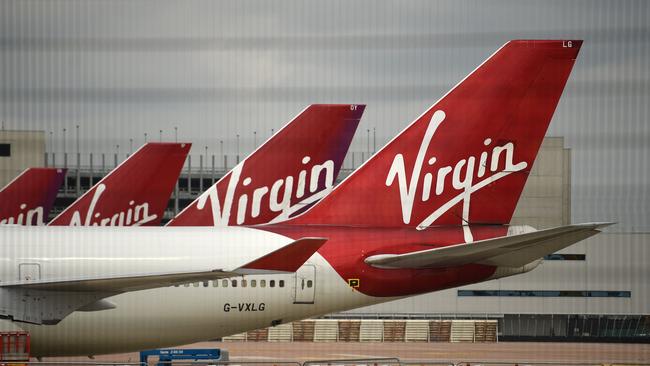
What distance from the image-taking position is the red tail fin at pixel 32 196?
4412cm

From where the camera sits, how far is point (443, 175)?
23438 mm

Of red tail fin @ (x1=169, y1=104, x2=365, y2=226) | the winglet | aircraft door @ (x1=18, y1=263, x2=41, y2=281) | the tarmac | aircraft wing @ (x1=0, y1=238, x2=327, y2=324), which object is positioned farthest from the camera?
the tarmac

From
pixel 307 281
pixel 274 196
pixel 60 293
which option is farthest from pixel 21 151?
pixel 60 293

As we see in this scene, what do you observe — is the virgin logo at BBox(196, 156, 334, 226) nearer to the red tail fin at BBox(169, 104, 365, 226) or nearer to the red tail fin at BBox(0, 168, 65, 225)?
the red tail fin at BBox(169, 104, 365, 226)

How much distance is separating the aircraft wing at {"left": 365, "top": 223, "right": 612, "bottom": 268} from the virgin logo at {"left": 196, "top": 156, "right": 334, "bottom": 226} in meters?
10.6

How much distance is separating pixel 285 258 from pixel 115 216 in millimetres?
21847

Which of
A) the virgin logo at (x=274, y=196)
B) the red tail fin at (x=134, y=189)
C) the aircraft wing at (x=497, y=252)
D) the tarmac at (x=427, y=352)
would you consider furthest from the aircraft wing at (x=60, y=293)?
the red tail fin at (x=134, y=189)

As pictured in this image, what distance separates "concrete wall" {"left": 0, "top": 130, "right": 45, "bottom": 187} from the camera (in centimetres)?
5975

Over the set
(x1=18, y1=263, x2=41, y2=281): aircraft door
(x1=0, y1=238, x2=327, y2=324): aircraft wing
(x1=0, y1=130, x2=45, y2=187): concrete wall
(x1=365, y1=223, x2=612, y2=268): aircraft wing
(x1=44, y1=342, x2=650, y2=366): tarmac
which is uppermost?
(x1=0, y1=130, x2=45, y2=187): concrete wall

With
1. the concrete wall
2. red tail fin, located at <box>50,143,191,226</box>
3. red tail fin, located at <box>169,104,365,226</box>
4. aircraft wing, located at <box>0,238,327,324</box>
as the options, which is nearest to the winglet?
aircraft wing, located at <box>0,238,327,324</box>

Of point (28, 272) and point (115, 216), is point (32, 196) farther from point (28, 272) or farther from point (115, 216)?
point (28, 272)

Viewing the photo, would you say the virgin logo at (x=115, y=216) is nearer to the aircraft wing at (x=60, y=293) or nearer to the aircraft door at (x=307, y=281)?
the aircraft door at (x=307, y=281)

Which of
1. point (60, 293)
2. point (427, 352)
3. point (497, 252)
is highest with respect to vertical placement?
point (497, 252)

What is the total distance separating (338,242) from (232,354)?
57.4 feet
